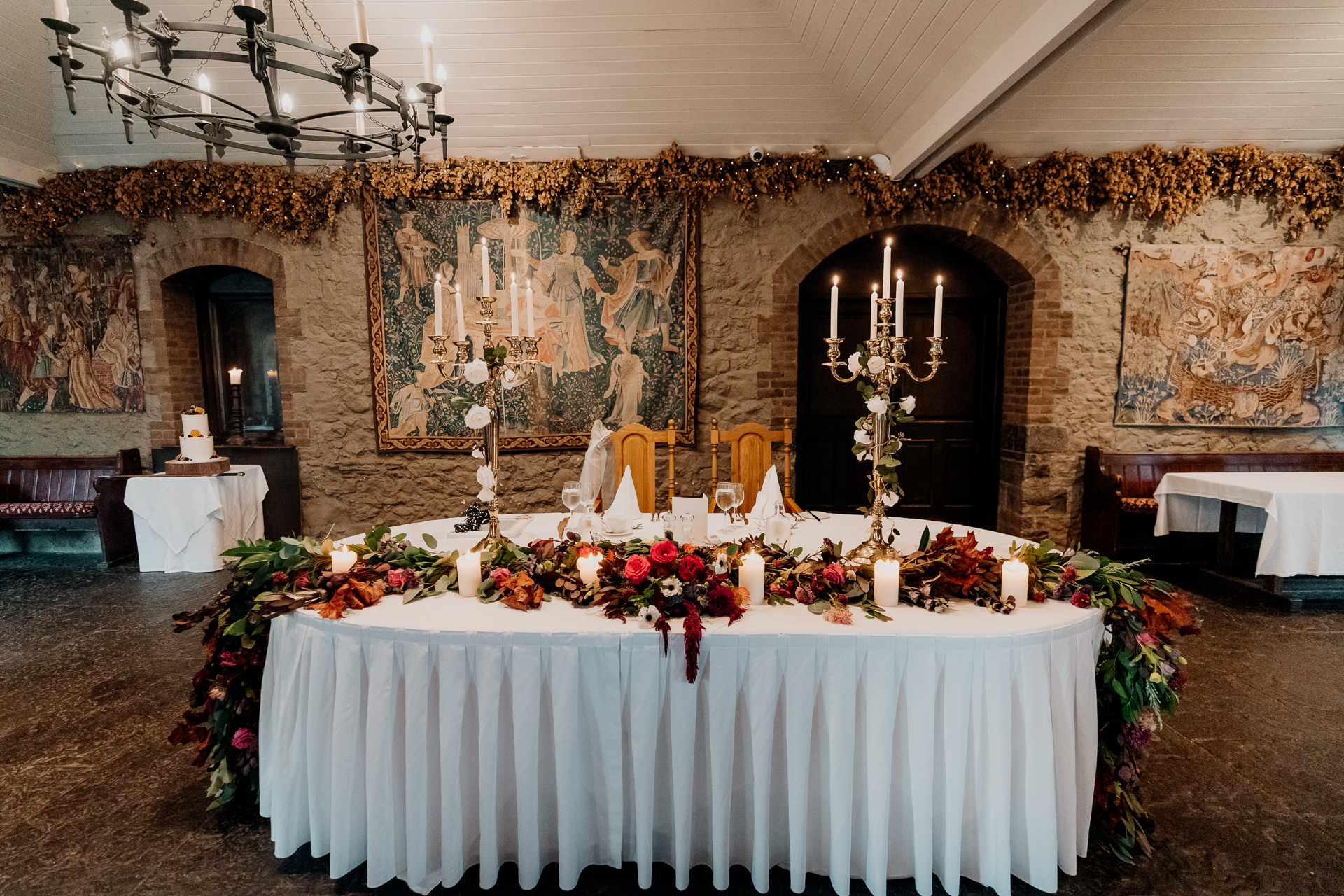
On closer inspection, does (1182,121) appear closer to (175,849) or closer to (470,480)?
(470,480)

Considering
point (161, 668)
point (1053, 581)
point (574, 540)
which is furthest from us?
point (161, 668)

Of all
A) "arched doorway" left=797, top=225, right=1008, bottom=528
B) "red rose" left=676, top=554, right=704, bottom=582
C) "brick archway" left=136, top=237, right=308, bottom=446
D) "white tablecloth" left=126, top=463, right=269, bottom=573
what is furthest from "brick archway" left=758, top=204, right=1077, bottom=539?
"white tablecloth" left=126, top=463, right=269, bottom=573

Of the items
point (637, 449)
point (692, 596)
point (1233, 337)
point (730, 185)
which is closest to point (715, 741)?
point (692, 596)

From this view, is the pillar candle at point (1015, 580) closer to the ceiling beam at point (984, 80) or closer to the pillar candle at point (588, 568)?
the pillar candle at point (588, 568)

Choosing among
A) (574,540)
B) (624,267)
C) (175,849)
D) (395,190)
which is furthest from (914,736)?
(395,190)

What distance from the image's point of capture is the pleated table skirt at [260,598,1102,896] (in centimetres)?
165

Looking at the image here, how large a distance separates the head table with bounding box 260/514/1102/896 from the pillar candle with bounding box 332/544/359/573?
0.19 m

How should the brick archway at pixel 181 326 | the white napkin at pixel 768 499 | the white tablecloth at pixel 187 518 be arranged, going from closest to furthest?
1. the white napkin at pixel 768 499
2. the white tablecloth at pixel 187 518
3. the brick archway at pixel 181 326

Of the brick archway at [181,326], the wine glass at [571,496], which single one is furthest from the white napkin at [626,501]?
the brick archway at [181,326]

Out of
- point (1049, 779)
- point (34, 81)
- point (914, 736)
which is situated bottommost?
point (1049, 779)

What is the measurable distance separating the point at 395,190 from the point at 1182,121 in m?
5.77

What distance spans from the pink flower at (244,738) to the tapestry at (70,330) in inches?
180

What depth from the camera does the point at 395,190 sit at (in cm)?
479

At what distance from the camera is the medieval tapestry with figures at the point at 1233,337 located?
482cm
